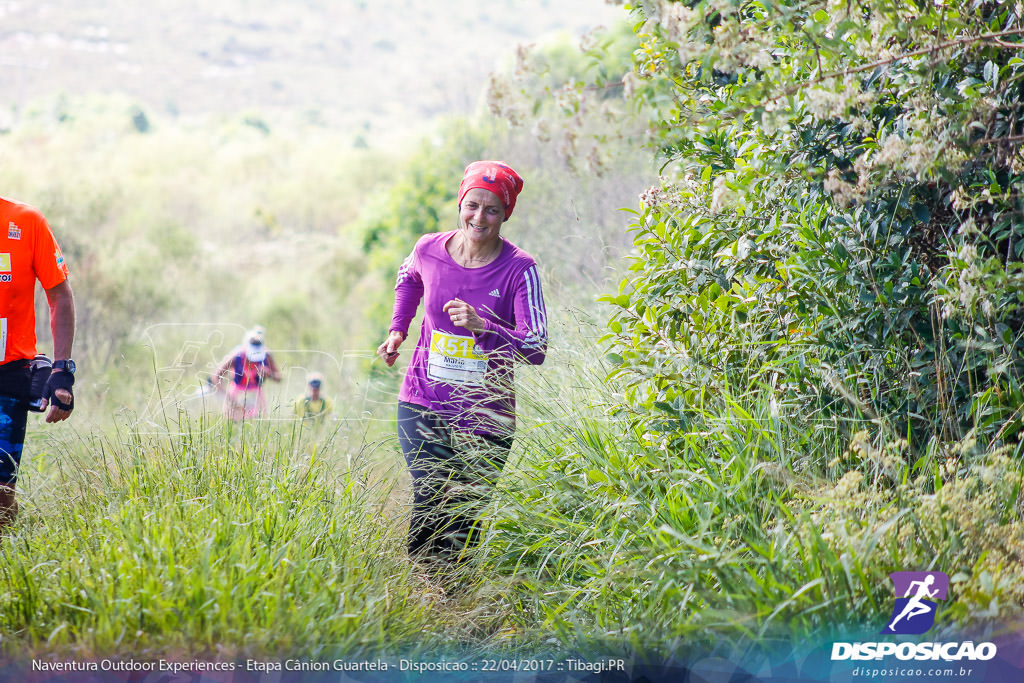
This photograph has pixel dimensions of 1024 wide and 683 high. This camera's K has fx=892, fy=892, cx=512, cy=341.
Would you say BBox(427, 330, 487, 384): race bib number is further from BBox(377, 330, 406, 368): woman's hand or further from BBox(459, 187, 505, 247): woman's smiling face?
BBox(459, 187, 505, 247): woman's smiling face

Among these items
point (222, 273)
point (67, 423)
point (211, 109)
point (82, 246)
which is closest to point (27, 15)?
point (211, 109)

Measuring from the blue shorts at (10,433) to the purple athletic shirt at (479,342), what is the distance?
1.63m

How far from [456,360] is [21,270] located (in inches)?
74.7

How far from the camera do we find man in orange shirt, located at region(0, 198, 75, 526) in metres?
3.72

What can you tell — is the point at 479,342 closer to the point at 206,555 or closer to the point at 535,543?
the point at 535,543

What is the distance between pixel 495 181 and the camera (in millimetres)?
3957

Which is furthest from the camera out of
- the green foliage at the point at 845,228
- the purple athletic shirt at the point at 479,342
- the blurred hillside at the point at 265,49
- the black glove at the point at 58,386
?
the blurred hillside at the point at 265,49

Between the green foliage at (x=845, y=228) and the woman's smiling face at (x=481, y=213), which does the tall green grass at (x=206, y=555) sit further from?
the green foliage at (x=845, y=228)

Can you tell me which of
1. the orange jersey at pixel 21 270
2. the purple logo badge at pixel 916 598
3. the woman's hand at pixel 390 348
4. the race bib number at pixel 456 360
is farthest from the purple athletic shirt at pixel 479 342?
the purple logo badge at pixel 916 598

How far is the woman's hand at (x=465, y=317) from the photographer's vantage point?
12.2 feet

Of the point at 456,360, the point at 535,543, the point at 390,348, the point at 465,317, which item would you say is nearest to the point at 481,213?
the point at 465,317

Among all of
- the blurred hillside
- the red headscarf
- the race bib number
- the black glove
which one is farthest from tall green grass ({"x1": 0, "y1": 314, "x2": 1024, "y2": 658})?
the blurred hillside

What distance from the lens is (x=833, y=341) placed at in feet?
11.6

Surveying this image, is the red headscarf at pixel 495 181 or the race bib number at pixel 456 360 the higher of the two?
the red headscarf at pixel 495 181
